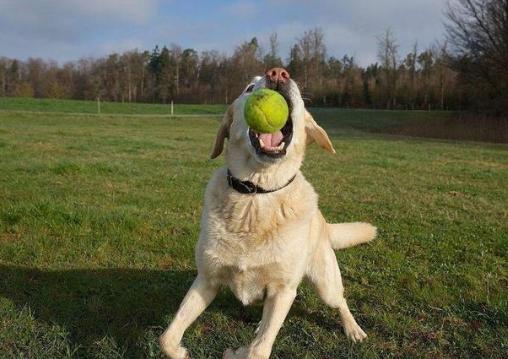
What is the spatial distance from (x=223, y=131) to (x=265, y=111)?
0.75m

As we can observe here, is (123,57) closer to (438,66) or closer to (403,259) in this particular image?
(438,66)

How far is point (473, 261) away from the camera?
15.1ft

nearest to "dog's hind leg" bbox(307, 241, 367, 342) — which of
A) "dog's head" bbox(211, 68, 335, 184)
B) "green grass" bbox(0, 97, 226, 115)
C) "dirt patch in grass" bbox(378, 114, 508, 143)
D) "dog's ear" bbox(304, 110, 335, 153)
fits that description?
"dog's head" bbox(211, 68, 335, 184)

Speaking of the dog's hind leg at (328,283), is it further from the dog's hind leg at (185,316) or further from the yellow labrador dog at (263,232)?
the dog's hind leg at (185,316)

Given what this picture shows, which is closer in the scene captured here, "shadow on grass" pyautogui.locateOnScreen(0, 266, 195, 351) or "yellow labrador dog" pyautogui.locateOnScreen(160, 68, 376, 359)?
"yellow labrador dog" pyautogui.locateOnScreen(160, 68, 376, 359)

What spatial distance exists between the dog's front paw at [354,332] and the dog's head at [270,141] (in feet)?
3.53

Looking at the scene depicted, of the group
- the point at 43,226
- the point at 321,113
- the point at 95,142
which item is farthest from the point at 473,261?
the point at 321,113

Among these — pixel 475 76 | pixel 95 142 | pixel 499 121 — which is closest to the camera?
pixel 95 142

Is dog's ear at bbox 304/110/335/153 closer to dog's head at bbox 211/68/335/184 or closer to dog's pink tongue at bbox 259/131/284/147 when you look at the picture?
dog's head at bbox 211/68/335/184

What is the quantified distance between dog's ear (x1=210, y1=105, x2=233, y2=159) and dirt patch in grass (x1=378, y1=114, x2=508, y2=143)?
24035 mm

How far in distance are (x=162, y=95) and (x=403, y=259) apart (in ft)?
212

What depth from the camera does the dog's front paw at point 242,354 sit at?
2619 millimetres

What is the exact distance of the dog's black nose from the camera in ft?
10.1

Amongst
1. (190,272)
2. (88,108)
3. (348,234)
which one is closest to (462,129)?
(348,234)
